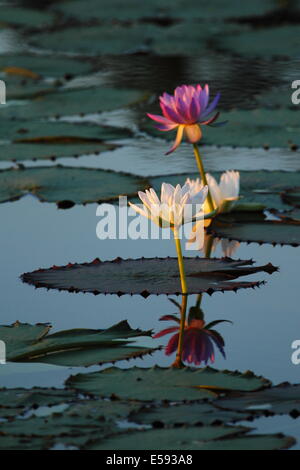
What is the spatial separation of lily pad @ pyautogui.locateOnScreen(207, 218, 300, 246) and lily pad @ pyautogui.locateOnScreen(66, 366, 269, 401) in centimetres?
103

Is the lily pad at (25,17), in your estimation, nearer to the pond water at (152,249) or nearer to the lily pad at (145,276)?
the pond water at (152,249)

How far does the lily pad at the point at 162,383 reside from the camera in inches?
94.8

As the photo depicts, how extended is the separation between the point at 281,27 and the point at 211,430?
5.36 m

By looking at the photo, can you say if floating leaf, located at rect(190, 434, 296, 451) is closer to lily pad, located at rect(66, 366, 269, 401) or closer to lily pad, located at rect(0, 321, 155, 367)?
lily pad, located at rect(66, 366, 269, 401)

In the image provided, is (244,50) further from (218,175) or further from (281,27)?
(218,175)

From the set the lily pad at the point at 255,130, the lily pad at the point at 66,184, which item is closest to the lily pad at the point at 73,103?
the lily pad at the point at 255,130

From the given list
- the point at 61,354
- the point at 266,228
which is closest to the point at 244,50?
the point at 266,228

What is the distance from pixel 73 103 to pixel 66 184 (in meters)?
1.40

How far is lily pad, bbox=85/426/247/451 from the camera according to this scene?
2.14 meters

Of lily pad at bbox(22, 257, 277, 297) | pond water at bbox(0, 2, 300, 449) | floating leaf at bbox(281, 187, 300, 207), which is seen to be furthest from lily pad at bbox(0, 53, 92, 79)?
lily pad at bbox(22, 257, 277, 297)

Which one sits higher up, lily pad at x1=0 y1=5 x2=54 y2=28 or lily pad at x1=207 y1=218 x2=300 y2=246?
lily pad at x1=0 y1=5 x2=54 y2=28

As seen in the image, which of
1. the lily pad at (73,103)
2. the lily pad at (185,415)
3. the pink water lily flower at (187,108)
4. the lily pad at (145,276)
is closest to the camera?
the lily pad at (185,415)

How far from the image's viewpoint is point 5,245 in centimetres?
359

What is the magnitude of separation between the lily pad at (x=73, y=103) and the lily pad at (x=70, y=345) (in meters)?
2.52
